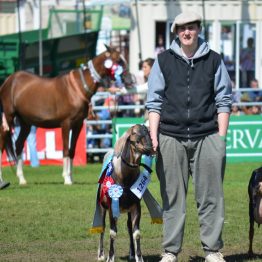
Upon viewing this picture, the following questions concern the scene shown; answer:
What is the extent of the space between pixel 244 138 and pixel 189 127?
14051 mm

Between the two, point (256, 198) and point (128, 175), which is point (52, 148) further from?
point (128, 175)

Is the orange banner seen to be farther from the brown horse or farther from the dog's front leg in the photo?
the dog's front leg

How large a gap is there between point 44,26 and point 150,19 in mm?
3294

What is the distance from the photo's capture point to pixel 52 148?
74.0ft

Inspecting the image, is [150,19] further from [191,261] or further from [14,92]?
[191,261]

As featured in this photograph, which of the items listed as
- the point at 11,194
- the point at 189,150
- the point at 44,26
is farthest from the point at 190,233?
the point at 44,26

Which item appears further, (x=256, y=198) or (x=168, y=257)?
(x=256, y=198)

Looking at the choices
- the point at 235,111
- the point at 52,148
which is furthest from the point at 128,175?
the point at 235,111

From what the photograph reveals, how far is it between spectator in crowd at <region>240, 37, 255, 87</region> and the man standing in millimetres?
21894

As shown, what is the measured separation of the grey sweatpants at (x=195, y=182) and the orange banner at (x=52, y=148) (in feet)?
44.5

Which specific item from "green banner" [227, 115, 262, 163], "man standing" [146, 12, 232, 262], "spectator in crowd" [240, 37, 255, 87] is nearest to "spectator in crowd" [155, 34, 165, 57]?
"spectator in crowd" [240, 37, 255, 87]

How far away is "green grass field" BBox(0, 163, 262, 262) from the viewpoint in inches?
390

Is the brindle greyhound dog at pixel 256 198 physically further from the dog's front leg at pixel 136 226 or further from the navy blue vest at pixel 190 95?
the dog's front leg at pixel 136 226

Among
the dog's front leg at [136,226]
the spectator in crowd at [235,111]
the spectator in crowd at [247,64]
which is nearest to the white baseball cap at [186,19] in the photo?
the dog's front leg at [136,226]
